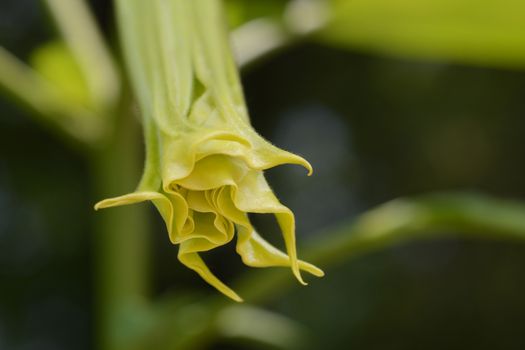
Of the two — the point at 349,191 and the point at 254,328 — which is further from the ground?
the point at 349,191

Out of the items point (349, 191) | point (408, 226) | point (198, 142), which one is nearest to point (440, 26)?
point (408, 226)

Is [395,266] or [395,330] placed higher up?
[395,266]

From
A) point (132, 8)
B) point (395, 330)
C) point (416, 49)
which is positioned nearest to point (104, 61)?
point (416, 49)

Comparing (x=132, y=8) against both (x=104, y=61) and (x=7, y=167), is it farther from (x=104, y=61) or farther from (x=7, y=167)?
(x=7, y=167)

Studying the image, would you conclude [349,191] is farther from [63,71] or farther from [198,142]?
[198,142]

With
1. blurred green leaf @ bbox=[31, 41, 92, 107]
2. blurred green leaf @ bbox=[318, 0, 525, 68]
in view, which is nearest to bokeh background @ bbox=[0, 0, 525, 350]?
blurred green leaf @ bbox=[31, 41, 92, 107]

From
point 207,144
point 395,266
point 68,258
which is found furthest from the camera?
point 395,266

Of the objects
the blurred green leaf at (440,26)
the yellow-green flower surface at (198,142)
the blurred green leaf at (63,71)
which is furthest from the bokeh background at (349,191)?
the yellow-green flower surface at (198,142)
